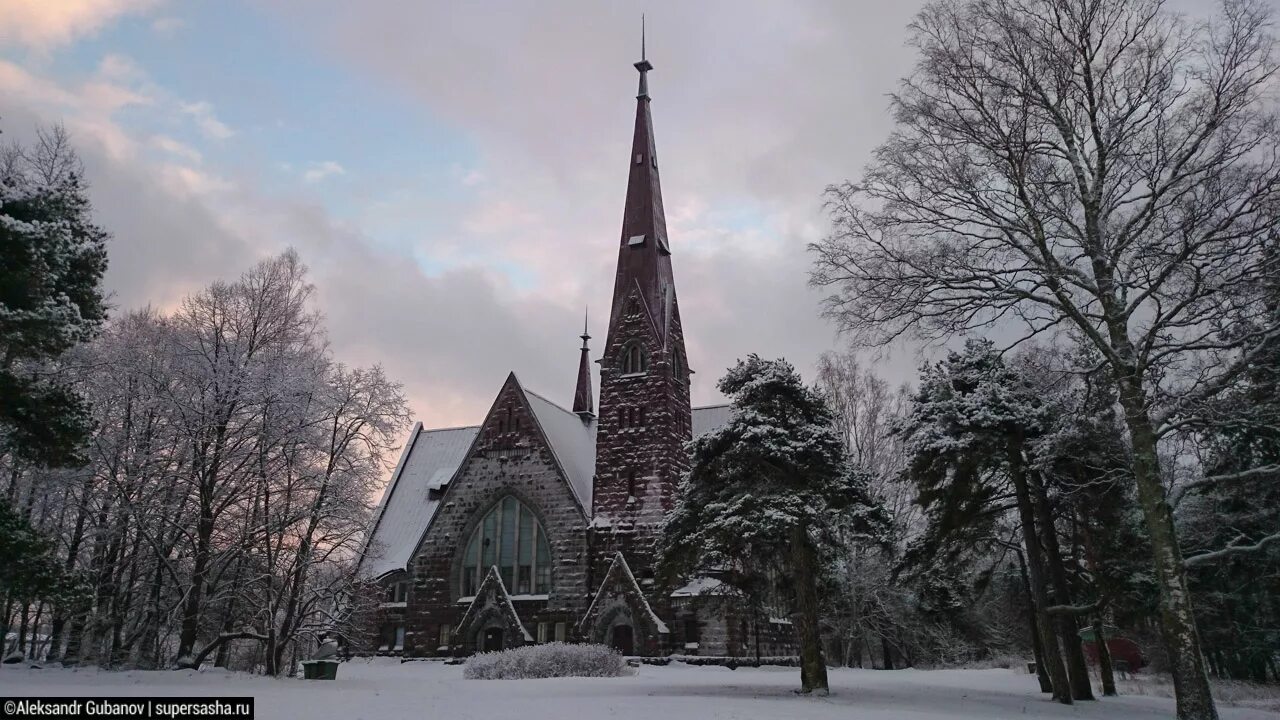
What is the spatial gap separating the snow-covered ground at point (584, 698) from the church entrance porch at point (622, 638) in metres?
9.69

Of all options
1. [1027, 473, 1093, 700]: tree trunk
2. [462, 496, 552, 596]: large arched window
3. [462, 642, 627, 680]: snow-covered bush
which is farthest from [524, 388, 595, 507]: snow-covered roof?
[1027, 473, 1093, 700]: tree trunk

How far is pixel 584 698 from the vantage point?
14.0 meters

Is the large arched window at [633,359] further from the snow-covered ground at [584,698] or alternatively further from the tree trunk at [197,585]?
the tree trunk at [197,585]

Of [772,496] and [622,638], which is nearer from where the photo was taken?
[772,496]

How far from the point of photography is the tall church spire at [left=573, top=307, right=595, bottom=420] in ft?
143

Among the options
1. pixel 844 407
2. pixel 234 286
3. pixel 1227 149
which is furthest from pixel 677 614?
pixel 1227 149

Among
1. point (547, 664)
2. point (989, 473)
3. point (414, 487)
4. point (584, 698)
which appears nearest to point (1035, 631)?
point (989, 473)

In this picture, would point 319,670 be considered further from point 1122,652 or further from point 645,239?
point 1122,652

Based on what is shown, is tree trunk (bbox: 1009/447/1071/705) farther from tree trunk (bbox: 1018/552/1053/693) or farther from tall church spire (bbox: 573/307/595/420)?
tall church spire (bbox: 573/307/595/420)

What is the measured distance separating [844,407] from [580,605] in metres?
14.0

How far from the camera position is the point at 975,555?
66.3ft

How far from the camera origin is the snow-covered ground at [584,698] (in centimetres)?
1140

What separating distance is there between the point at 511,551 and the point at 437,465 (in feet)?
33.1

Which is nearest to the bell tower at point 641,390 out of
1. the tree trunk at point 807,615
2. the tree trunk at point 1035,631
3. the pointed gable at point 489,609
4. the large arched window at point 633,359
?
the large arched window at point 633,359
